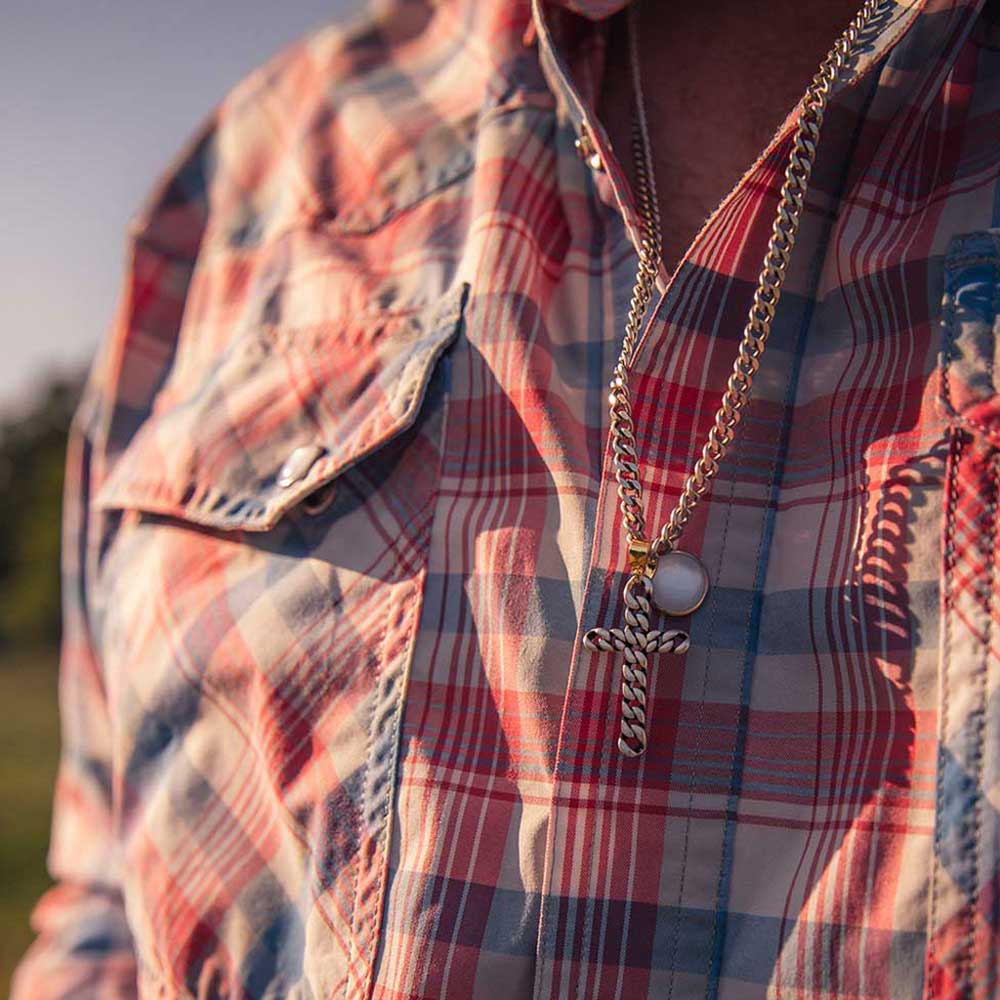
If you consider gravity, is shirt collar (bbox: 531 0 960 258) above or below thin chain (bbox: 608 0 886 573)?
above

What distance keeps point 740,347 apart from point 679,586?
22 cm

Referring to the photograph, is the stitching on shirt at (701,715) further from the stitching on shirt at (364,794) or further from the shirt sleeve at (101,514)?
the shirt sleeve at (101,514)

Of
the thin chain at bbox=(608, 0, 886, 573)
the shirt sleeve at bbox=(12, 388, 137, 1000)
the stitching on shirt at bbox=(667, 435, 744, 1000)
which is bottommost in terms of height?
the shirt sleeve at bbox=(12, 388, 137, 1000)

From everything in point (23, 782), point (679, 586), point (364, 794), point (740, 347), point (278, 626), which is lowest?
point (23, 782)

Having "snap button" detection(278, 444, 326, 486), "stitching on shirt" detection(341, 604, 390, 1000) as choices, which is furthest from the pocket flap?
"stitching on shirt" detection(341, 604, 390, 1000)

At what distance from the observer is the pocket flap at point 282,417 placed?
101 centimetres

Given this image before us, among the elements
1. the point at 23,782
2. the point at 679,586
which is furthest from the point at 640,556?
the point at 23,782

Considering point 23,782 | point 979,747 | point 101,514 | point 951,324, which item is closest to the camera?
point 979,747

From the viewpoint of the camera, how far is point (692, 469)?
88cm

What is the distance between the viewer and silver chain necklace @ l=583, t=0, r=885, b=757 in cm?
80

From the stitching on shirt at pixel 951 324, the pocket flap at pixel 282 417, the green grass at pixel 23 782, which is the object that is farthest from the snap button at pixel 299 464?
the green grass at pixel 23 782

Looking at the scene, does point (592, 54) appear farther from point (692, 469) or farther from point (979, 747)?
point (979, 747)

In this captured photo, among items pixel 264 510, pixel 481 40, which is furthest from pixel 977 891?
pixel 481 40

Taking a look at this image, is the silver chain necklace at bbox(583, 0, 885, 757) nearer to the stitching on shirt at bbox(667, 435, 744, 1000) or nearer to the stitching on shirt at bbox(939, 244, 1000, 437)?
the stitching on shirt at bbox(667, 435, 744, 1000)
